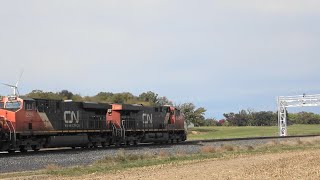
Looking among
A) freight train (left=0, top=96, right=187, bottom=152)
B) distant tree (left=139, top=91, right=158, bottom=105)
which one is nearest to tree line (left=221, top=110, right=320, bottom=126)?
distant tree (left=139, top=91, right=158, bottom=105)

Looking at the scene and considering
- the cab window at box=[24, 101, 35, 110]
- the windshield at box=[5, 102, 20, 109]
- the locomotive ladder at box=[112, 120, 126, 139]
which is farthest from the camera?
the locomotive ladder at box=[112, 120, 126, 139]

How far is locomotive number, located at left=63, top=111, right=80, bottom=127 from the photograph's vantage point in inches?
1211

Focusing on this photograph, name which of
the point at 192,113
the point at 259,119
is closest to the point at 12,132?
the point at 192,113

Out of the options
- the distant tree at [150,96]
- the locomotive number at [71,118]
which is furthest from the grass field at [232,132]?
the locomotive number at [71,118]

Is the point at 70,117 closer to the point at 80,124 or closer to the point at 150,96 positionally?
the point at 80,124

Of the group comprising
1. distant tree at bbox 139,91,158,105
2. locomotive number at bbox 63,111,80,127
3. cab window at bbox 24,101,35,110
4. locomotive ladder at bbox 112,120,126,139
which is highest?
distant tree at bbox 139,91,158,105

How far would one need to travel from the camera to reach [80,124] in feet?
105

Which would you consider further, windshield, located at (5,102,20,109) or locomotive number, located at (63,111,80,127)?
locomotive number, located at (63,111,80,127)

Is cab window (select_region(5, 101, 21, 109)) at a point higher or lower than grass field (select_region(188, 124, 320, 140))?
higher

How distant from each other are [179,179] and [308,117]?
13189cm

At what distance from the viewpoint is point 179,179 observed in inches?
528

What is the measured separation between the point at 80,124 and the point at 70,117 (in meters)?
1.06

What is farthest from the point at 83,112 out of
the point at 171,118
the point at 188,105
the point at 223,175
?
the point at 188,105

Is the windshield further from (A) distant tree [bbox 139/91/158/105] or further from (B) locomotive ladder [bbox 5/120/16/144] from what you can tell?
(A) distant tree [bbox 139/91/158/105]
